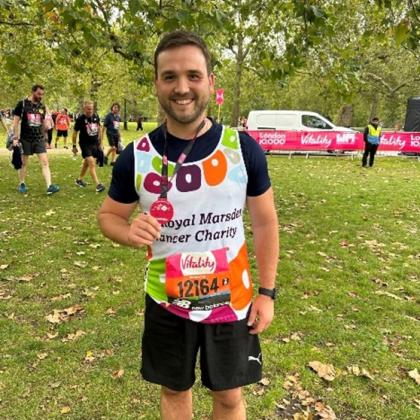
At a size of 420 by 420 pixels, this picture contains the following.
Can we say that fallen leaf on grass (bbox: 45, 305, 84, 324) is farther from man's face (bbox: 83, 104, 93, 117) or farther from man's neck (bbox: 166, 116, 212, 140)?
man's face (bbox: 83, 104, 93, 117)

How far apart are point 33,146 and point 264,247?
8.18 m

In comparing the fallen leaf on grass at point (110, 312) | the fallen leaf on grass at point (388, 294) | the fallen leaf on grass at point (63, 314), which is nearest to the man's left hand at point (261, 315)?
the fallen leaf on grass at point (110, 312)

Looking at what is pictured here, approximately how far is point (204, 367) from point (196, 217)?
80 cm

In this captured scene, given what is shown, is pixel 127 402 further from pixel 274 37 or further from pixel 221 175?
pixel 274 37

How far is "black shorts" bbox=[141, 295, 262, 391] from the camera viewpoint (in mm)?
2221

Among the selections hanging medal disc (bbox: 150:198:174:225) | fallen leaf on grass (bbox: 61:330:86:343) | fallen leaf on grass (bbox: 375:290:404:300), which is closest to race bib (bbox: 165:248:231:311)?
hanging medal disc (bbox: 150:198:174:225)

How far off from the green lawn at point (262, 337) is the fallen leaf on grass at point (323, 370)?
0.14ft

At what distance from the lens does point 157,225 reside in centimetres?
189

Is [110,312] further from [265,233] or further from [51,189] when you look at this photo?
[51,189]

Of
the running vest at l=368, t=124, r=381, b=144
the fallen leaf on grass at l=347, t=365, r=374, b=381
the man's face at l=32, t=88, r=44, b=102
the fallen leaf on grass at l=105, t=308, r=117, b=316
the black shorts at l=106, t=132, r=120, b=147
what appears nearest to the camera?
the fallen leaf on grass at l=347, t=365, r=374, b=381

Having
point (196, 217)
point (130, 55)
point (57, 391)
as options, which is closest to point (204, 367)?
point (196, 217)

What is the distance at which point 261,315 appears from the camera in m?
2.26

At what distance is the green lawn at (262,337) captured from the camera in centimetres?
336

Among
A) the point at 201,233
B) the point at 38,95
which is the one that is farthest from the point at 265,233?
the point at 38,95
